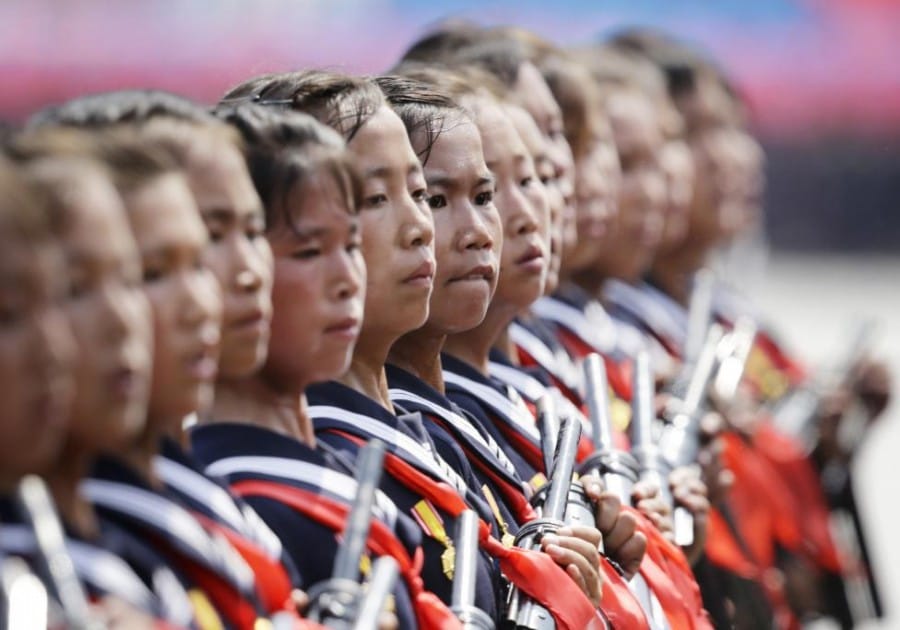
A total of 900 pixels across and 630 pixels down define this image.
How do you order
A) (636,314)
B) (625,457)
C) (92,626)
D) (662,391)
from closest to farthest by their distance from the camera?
(92,626) < (625,457) < (662,391) < (636,314)

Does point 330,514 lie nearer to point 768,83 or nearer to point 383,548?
point 383,548

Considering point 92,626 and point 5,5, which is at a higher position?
point 92,626

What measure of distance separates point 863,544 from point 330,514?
11.1 feet

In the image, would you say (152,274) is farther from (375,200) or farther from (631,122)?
(631,122)

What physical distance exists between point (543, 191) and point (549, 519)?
84cm

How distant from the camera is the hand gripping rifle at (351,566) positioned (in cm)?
249

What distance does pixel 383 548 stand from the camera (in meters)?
2.78

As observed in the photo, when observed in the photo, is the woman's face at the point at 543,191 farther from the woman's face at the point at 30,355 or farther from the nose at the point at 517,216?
the woman's face at the point at 30,355

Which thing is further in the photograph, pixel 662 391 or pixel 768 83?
pixel 768 83

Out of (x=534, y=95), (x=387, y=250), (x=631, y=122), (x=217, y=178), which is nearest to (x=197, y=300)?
(x=217, y=178)

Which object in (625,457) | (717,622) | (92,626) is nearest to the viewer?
(92,626)

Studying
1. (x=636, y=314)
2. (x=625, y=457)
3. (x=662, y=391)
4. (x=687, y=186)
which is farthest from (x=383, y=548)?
(x=687, y=186)

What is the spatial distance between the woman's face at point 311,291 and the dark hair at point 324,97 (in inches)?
13.1

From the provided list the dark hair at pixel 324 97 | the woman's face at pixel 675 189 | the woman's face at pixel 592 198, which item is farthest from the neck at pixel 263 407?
the woman's face at pixel 675 189
